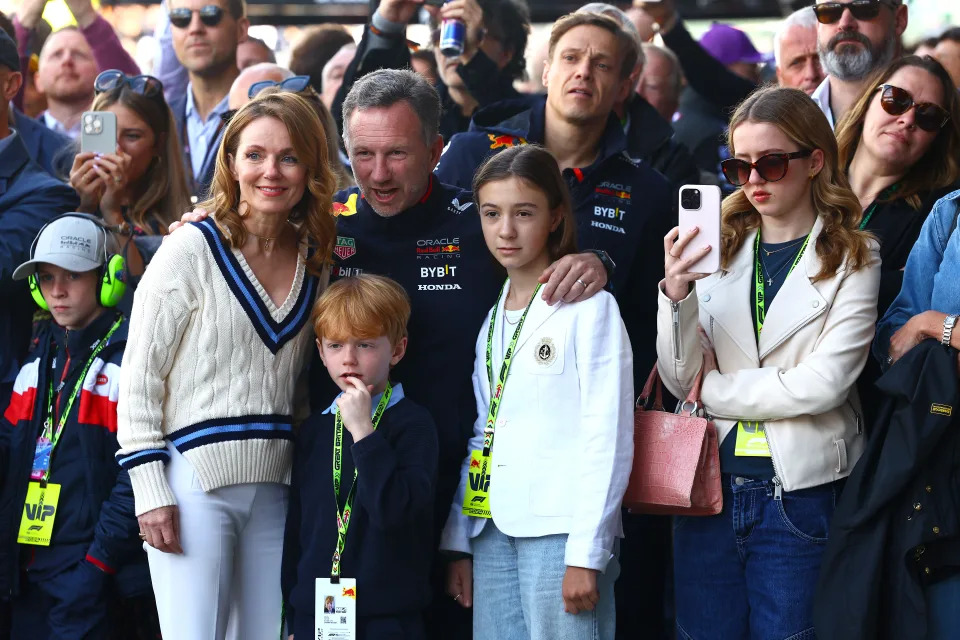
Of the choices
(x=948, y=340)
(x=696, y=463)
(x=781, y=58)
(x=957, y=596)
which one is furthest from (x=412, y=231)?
(x=781, y=58)

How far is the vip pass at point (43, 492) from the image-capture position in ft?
14.5

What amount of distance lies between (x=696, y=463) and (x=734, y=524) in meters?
0.22

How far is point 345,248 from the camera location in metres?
4.28

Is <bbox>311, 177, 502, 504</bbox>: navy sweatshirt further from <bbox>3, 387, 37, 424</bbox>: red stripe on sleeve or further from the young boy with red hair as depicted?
<bbox>3, 387, 37, 424</bbox>: red stripe on sleeve

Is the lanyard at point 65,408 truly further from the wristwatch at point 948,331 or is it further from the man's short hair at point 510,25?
the wristwatch at point 948,331

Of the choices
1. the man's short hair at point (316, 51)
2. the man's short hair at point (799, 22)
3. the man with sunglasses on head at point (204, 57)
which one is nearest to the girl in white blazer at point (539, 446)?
the man's short hair at point (799, 22)

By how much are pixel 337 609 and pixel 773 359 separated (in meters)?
1.55

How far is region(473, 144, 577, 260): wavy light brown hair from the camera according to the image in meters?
3.96

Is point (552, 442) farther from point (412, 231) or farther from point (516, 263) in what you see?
point (412, 231)

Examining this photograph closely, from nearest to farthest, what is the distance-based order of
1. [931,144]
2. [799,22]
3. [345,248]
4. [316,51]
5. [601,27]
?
[345,248] < [931,144] < [601,27] < [799,22] < [316,51]

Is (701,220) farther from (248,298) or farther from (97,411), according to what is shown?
(97,411)

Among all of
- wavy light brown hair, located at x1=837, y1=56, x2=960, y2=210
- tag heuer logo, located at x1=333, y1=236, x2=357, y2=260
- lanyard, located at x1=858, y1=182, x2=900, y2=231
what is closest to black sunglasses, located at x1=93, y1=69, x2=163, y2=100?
tag heuer logo, located at x1=333, y1=236, x2=357, y2=260

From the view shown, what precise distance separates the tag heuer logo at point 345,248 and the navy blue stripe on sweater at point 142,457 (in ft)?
3.08

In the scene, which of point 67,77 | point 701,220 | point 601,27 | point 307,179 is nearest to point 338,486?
point 307,179
